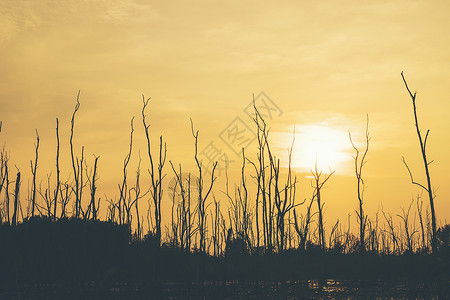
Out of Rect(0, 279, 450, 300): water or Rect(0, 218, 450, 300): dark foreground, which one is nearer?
Rect(0, 279, 450, 300): water

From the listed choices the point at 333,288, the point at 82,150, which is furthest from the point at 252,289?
the point at 82,150

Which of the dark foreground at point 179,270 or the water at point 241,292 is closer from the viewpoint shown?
the water at point 241,292

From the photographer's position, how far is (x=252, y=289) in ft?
30.4

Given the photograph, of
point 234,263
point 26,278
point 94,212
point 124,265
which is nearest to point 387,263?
point 234,263

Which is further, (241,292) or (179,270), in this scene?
(179,270)

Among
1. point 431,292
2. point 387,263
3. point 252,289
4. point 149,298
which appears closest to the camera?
point 149,298

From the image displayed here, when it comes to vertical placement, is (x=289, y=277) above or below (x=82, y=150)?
below

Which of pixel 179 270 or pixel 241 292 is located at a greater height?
pixel 179 270

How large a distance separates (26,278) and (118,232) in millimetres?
3654

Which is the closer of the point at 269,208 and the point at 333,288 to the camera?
the point at 333,288

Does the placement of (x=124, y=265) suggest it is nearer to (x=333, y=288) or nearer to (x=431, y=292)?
(x=333, y=288)

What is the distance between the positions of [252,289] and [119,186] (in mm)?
5167

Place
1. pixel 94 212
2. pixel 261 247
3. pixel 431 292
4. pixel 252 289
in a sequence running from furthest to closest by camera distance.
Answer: pixel 261 247 → pixel 94 212 → pixel 252 289 → pixel 431 292

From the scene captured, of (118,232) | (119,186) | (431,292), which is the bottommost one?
(431,292)
